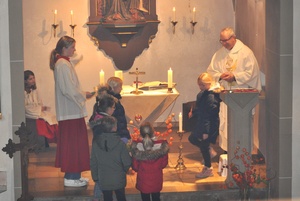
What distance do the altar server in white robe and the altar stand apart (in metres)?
0.80

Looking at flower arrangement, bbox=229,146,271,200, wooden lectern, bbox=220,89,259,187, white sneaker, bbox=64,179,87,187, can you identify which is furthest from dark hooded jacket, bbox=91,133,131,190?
wooden lectern, bbox=220,89,259,187

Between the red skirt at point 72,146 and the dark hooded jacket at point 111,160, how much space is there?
1.49 m

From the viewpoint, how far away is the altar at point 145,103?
579 inches

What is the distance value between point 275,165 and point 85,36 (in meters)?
4.92

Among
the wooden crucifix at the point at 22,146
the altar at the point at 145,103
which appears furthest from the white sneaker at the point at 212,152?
the wooden crucifix at the point at 22,146

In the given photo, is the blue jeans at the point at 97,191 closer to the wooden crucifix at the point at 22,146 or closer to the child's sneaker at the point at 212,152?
the wooden crucifix at the point at 22,146

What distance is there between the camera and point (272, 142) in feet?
42.5

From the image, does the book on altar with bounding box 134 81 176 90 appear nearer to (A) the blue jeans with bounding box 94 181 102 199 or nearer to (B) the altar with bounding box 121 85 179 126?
(B) the altar with bounding box 121 85 179 126

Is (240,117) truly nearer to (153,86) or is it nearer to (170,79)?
(170,79)

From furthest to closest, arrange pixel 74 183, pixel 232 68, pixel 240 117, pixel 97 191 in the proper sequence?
1. pixel 232 68
2. pixel 74 183
3. pixel 240 117
4. pixel 97 191

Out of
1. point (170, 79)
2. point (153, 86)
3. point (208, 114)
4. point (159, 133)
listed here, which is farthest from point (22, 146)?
point (153, 86)

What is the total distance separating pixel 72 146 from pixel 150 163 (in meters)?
1.81

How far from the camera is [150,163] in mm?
11703

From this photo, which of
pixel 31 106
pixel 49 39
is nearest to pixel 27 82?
pixel 31 106
